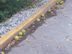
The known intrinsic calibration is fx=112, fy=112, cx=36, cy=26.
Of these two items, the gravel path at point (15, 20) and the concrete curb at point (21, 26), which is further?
the gravel path at point (15, 20)

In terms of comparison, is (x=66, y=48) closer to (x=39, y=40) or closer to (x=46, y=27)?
(x=39, y=40)

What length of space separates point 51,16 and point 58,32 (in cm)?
147

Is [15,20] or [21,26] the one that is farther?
[15,20]

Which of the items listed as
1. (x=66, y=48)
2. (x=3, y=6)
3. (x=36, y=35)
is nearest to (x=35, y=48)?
(x=36, y=35)

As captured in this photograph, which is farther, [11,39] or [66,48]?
[11,39]

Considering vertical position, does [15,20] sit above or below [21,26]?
above

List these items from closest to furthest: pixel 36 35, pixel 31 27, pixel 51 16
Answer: pixel 36 35, pixel 31 27, pixel 51 16

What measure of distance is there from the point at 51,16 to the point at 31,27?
4.79ft

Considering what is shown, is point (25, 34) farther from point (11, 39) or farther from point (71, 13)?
point (71, 13)

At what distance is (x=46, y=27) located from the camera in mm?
4879

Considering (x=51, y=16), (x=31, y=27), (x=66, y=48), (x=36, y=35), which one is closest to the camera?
(x=66, y=48)

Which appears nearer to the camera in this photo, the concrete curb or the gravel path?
the concrete curb

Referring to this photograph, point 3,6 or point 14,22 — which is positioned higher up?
point 3,6

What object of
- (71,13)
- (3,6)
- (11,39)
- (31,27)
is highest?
(3,6)
